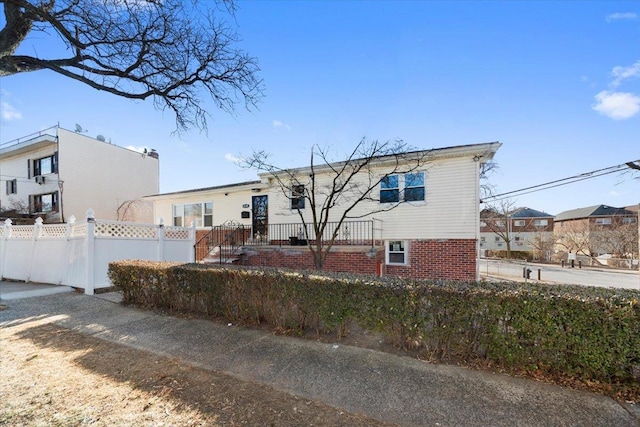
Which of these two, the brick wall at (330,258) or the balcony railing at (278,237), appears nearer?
the brick wall at (330,258)

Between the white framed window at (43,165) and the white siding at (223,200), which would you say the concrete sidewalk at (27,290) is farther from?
the white framed window at (43,165)

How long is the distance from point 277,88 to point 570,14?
7.42 meters

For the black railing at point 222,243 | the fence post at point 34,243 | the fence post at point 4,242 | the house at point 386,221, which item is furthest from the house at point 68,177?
the house at point 386,221

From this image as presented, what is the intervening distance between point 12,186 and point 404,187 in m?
29.7

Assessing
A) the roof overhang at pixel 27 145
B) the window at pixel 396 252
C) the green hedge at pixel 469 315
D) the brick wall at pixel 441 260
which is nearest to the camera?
the green hedge at pixel 469 315

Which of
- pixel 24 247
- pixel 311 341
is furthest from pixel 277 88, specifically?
pixel 24 247

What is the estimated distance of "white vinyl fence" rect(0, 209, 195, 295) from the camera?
8180 mm

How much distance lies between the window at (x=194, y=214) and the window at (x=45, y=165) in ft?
35.5

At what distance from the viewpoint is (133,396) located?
2977 mm

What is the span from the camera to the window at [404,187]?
10570 mm

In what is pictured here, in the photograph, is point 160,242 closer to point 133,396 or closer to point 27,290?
point 27,290

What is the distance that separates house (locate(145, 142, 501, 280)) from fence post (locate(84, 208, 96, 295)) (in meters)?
3.54

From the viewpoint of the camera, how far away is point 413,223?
10.6 meters

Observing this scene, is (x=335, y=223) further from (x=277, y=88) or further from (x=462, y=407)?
(x=462, y=407)
